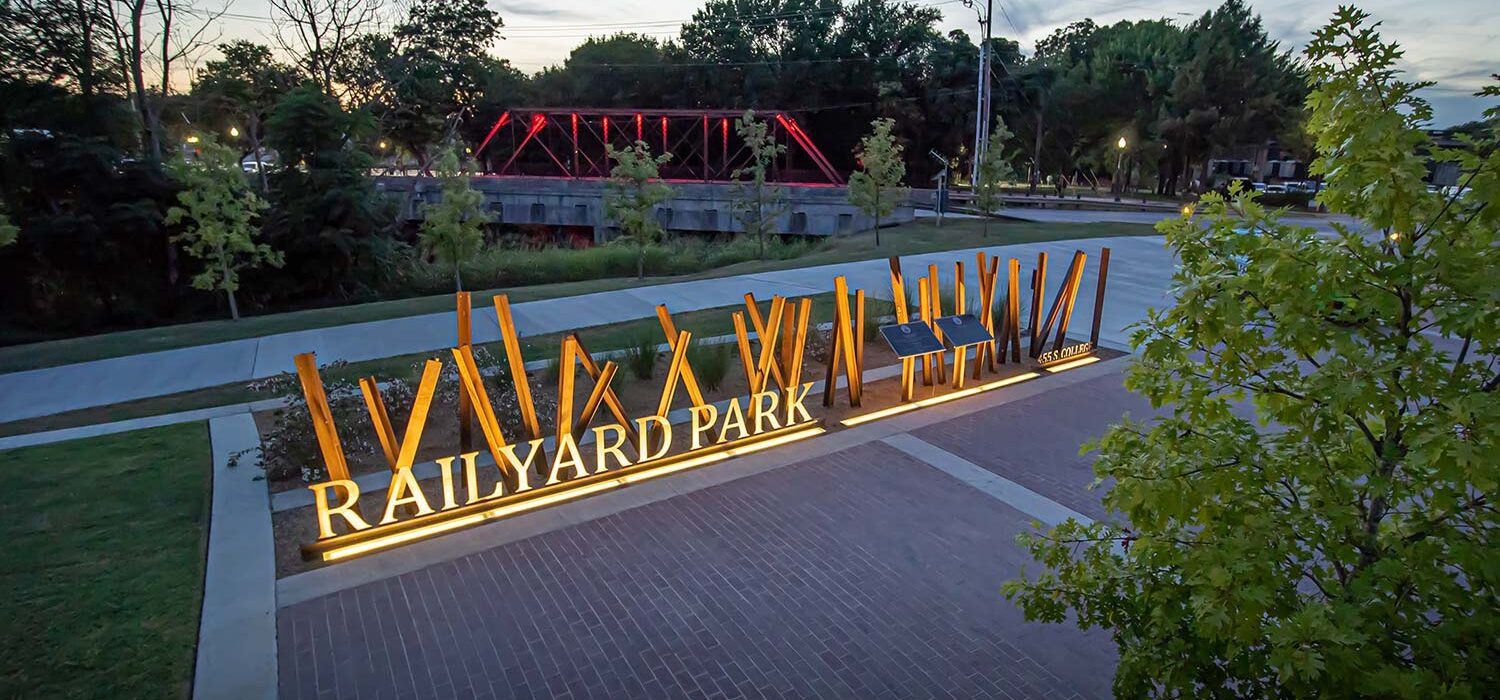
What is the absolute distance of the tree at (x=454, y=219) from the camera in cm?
1988

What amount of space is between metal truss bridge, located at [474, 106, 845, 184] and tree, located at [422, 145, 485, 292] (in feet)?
68.1

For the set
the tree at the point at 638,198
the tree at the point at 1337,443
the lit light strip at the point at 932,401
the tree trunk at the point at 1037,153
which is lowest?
the lit light strip at the point at 932,401

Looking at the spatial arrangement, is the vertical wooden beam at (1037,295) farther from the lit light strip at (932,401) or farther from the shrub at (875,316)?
the shrub at (875,316)

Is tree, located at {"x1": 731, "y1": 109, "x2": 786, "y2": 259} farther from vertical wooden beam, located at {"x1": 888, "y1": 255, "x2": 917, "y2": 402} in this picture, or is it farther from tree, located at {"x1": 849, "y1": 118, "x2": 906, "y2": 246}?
vertical wooden beam, located at {"x1": 888, "y1": 255, "x2": 917, "y2": 402}

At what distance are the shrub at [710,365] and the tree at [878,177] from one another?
17109 millimetres

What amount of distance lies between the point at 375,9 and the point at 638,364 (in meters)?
29.2

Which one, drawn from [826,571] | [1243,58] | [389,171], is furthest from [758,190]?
[1243,58]

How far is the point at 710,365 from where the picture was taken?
36.2ft

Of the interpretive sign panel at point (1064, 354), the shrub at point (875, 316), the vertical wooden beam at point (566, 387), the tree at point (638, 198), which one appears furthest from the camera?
the tree at point (638, 198)

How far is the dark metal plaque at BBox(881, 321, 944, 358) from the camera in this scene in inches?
406

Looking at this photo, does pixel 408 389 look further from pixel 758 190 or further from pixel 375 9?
pixel 375 9

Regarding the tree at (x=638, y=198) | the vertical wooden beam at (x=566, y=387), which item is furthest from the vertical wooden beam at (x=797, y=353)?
the tree at (x=638, y=198)

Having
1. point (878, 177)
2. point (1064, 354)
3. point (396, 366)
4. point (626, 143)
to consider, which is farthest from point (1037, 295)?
point (626, 143)

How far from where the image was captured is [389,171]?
47938mm
